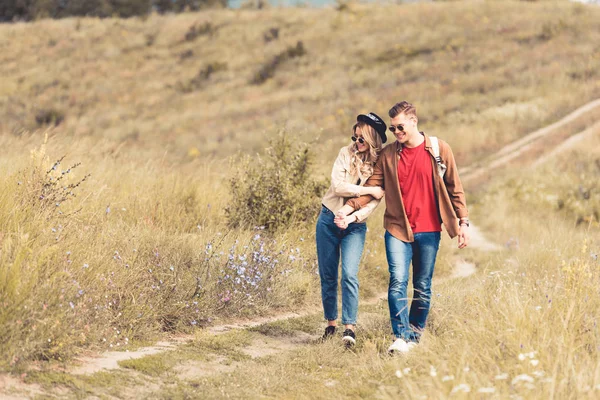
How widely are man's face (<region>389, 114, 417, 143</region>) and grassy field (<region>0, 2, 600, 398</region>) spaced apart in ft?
4.73

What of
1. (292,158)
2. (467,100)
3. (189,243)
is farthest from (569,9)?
(189,243)

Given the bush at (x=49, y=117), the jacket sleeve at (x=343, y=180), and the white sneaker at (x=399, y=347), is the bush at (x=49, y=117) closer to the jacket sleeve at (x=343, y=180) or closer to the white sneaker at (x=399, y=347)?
the jacket sleeve at (x=343, y=180)

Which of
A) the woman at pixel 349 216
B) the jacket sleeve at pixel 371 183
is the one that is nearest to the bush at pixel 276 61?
the woman at pixel 349 216

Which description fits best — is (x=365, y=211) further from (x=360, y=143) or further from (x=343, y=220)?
(x=360, y=143)

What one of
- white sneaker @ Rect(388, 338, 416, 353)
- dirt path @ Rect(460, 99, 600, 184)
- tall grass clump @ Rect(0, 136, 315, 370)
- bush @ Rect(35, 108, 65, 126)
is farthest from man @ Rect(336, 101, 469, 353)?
bush @ Rect(35, 108, 65, 126)

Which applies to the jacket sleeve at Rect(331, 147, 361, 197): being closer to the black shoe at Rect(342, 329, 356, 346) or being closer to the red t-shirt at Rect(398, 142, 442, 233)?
the red t-shirt at Rect(398, 142, 442, 233)

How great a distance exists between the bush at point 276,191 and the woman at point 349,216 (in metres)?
3.04

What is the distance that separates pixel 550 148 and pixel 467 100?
7418mm

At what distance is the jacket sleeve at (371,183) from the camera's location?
5703 millimetres

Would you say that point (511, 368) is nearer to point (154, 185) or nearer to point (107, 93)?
point (154, 185)

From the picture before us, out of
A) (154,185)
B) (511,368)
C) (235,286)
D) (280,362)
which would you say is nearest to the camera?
(511,368)

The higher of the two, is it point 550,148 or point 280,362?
point 280,362

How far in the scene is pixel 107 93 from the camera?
38000mm

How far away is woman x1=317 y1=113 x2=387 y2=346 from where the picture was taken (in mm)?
5711
